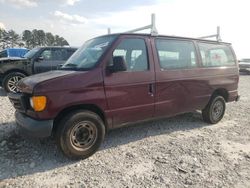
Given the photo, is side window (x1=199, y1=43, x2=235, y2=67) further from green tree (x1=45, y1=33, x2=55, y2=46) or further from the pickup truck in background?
green tree (x1=45, y1=33, x2=55, y2=46)

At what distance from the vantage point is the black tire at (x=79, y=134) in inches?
156

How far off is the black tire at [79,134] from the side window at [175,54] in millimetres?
1779

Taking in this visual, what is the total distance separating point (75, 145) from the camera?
4.14 metres

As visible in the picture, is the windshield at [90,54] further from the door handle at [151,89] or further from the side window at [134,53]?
the door handle at [151,89]

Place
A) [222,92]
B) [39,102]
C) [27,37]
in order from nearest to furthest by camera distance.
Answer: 1. [39,102]
2. [222,92]
3. [27,37]

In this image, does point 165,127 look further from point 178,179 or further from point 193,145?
point 178,179

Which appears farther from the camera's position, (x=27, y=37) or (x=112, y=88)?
(x=27, y=37)

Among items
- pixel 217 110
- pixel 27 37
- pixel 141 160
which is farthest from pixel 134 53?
pixel 27 37

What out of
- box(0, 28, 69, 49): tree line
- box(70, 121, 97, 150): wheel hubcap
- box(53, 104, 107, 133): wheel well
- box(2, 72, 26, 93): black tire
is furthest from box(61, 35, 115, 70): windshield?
box(0, 28, 69, 49): tree line

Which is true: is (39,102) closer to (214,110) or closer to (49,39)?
(214,110)

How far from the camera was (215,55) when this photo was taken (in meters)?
6.23

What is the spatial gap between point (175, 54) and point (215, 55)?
1.44 m

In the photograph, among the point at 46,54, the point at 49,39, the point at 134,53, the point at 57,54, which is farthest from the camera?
the point at 49,39

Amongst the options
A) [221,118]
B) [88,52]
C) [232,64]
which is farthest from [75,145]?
[232,64]
